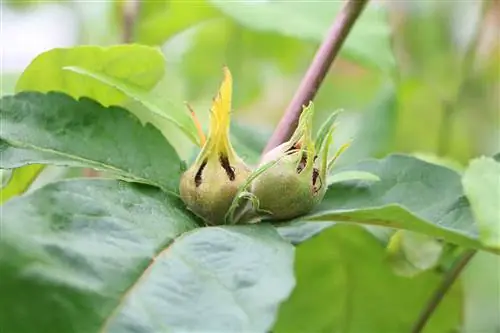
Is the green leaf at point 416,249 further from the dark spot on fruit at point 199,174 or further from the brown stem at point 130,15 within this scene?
the brown stem at point 130,15

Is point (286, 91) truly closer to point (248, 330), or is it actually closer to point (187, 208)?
point (187, 208)

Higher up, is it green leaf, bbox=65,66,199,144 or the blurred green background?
green leaf, bbox=65,66,199,144

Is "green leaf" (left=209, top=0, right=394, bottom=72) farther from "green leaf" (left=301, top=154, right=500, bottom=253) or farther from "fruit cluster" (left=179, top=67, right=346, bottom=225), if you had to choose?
"fruit cluster" (left=179, top=67, right=346, bottom=225)

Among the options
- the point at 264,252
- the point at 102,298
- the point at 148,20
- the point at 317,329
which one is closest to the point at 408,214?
the point at 264,252

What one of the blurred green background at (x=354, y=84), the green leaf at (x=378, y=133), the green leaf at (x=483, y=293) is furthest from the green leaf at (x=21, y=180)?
the green leaf at (x=483, y=293)

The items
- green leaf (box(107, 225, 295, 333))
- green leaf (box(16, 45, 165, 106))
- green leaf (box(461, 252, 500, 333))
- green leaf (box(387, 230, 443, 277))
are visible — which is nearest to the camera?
green leaf (box(107, 225, 295, 333))

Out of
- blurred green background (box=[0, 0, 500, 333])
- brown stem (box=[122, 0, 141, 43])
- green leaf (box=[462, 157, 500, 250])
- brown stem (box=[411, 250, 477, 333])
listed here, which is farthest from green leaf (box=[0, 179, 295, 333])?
brown stem (box=[122, 0, 141, 43])

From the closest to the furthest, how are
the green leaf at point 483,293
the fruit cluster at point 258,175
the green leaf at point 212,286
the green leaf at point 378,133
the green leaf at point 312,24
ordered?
1. the green leaf at point 212,286
2. the fruit cluster at point 258,175
3. the green leaf at point 312,24
4. the green leaf at point 378,133
5. the green leaf at point 483,293
